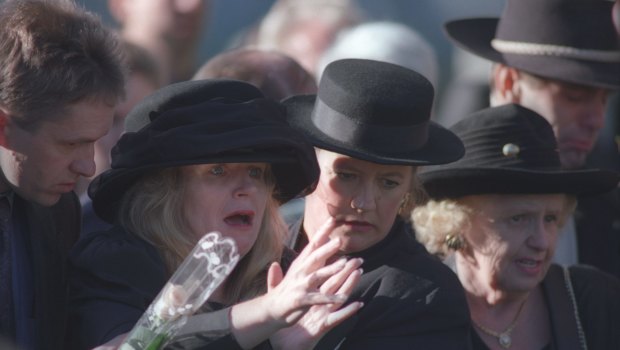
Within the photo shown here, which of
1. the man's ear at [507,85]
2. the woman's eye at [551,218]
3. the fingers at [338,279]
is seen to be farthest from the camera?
the man's ear at [507,85]

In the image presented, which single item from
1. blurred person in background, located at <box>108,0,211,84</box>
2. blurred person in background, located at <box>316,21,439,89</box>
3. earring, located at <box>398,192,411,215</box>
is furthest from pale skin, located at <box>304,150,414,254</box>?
blurred person in background, located at <box>108,0,211,84</box>

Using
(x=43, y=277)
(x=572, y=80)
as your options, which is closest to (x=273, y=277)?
(x=43, y=277)

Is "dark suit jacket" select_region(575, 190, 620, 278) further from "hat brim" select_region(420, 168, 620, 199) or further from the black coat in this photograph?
the black coat

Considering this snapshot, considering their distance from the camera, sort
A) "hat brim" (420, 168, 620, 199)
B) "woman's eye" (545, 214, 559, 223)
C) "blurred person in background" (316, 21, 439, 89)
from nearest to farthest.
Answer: "hat brim" (420, 168, 620, 199), "woman's eye" (545, 214, 559, 223), "blurred person in background" (316, 21, 439, 89)

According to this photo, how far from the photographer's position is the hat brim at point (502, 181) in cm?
443

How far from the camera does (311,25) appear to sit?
7383 mm

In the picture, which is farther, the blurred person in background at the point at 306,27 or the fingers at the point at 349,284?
the blurred person in background at the point at 306,27

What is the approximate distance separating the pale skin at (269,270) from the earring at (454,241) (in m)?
0.81

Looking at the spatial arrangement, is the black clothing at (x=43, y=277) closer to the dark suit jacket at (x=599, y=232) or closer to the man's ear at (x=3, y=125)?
the man's ear at (x=3, y=125)

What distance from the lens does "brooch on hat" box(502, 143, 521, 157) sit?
449 cm

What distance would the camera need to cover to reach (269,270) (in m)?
3.31

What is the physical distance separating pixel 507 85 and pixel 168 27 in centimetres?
237

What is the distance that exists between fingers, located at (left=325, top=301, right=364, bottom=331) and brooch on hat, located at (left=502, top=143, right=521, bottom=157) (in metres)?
1.34

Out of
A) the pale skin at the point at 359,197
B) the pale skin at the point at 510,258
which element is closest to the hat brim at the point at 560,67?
the pale skin at the point at 510,258
